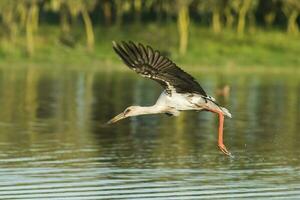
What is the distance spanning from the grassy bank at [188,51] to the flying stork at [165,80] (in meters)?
51.4

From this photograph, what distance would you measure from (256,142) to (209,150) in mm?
2094

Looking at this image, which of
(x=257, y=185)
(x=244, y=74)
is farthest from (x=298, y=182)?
(x=244, y=74)

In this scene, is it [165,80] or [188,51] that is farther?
[188,51]

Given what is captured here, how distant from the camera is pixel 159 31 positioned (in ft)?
264

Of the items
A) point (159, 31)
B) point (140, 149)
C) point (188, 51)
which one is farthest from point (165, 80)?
point (159, 31)

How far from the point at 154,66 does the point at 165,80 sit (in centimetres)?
45

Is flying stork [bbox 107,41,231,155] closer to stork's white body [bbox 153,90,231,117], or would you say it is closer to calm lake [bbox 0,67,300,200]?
stork's white body [bbox 153,90,231,117]

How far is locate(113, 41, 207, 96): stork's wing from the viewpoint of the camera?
15742 mm

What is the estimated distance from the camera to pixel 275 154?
22.3 m

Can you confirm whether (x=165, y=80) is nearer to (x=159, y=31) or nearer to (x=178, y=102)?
(x=178, y=102)

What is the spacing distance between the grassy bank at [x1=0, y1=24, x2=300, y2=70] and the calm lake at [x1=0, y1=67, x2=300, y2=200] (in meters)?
26.5

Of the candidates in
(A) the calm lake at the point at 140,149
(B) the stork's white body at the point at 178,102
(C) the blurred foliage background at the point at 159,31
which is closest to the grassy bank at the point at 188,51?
(C) the blurred foliage background at the point at 159,31

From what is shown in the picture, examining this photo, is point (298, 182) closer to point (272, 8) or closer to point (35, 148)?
point (35, 148)

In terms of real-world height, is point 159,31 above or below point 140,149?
above
